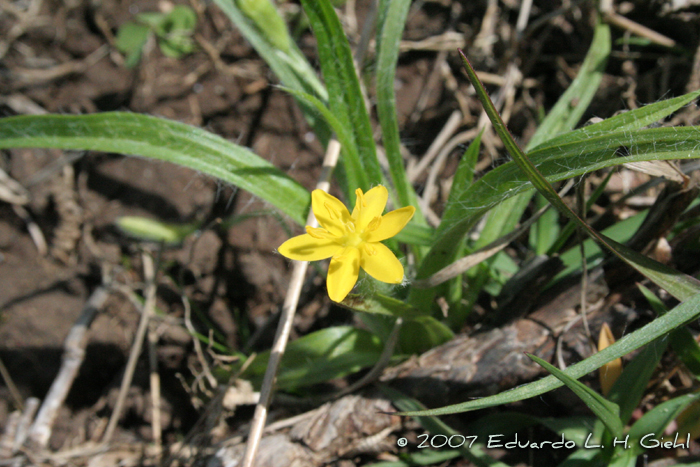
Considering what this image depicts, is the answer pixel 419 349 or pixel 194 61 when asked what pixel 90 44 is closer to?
pixel 194 61

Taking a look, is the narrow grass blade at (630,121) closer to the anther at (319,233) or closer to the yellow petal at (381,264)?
the yellow petal at (381,264)

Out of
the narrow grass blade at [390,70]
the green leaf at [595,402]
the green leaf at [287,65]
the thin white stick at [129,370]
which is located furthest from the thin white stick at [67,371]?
the green leaf at [595,402]

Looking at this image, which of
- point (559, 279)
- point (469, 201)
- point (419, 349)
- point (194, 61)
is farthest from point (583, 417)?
point (194, 61)

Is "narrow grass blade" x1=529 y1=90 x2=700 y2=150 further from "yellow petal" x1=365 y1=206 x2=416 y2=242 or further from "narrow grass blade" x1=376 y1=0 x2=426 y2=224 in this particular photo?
"narrow grass blade" x1=376 y1=0 x2=426 y2=224

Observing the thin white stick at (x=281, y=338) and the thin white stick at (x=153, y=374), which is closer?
the thin white stick at (x=281, y=338)

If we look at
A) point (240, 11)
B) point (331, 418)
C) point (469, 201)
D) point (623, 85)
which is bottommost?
point (331, 418)

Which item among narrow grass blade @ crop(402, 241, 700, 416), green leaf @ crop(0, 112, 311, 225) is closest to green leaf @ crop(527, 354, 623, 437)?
narrow grass blade @ crop(402, 241, 700, 416)
